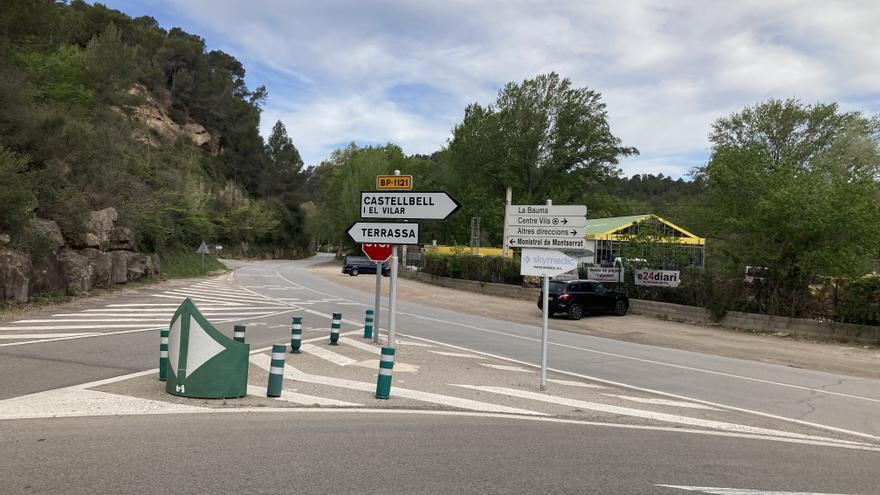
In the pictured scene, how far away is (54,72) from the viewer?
37.0 meters

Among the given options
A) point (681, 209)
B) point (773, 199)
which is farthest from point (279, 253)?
point (773, 199)

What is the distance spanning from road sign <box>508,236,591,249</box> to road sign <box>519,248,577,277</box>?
0.10m

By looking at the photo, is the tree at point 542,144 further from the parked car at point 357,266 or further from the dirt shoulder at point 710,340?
the dirt shoulder at point 710,340

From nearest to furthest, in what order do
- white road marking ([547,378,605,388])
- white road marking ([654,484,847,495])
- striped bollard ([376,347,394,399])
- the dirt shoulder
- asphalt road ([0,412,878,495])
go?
asphalt road ([0,412,878,495]), white road marking ([654,484,847,495]), striped bollard ([376,347,394,399]), white road marking ([547,378,605,388]), the dirt shoulder

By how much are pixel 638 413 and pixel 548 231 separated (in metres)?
3.01

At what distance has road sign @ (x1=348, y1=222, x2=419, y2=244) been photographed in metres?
12.6

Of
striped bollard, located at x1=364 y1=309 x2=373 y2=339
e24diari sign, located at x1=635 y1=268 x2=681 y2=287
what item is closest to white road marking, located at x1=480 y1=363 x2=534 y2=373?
striped bollard, located at x1=364 y1=309 x2=373 y2=339

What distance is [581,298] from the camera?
992 inches

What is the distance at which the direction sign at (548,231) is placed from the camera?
9562mm

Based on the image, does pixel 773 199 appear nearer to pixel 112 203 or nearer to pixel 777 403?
A: pixel 777 403

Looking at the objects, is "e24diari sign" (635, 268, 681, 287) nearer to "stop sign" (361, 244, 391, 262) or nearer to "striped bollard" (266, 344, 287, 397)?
"stop sign" (361, 244, 391, 262)

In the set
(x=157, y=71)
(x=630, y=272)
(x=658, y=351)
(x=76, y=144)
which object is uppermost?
(x=157, y=71)

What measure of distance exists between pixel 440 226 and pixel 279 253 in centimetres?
3269

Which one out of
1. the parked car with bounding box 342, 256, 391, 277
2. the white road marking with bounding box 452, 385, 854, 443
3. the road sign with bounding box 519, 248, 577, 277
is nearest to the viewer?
the white road marking with bounding box 452, 385, 854, 443
